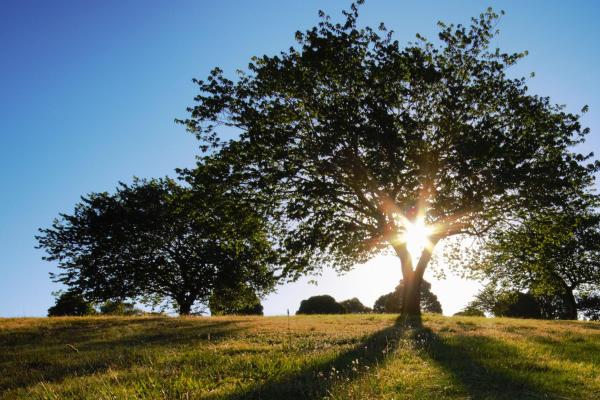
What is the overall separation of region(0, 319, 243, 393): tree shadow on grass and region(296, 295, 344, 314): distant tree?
108 ft

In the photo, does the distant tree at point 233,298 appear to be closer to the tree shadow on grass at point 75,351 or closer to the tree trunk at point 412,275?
the tree trunk at point 412,275

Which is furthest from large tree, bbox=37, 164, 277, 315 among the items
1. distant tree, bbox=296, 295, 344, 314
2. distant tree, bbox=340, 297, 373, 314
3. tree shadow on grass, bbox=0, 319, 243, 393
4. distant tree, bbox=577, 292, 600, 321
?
distant tree, bbox=577, 292, 600, 321

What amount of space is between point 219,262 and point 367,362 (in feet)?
107

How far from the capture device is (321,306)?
161 feet

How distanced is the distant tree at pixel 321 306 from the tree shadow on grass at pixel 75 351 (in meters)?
32.8

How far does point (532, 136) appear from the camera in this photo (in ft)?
67.1

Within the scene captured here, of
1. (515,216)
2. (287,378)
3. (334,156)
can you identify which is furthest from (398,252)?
(287,378)

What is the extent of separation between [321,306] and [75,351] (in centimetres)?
3939

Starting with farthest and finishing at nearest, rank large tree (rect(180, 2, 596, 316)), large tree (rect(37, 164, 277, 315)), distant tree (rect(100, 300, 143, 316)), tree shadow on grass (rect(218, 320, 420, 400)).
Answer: distant tree (rect(100, 300, 143, 316)) < large tree (rect(37, 164, 277, 315)) < large tree (rect(180, 2, 596, 316)) < tree shadow on grass (rect(218, 320, 420, 400))

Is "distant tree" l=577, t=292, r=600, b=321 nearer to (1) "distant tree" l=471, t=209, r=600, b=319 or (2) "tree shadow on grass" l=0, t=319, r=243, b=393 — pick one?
(1) "distant tree" l=471, t=209, r=600, b=319

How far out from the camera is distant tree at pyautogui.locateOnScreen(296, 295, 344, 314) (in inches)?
1932

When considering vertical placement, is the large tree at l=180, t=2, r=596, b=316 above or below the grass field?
above

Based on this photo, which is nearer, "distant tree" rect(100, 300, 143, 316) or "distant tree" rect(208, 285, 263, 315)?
"distant tree" rect(208, 285, 263, 315)

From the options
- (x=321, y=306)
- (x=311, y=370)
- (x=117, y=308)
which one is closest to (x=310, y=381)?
(x=311, y=370)
